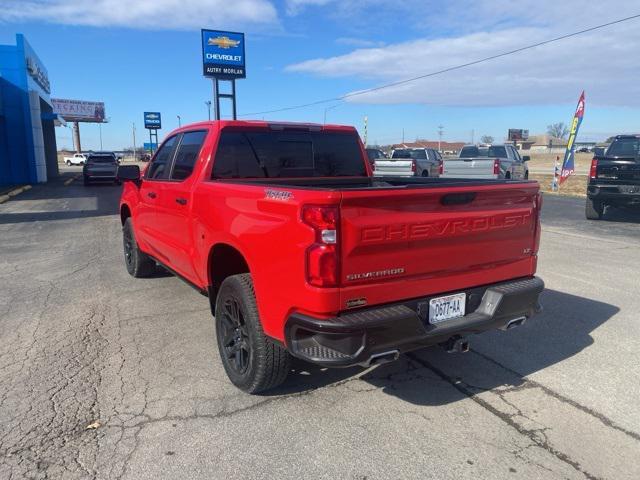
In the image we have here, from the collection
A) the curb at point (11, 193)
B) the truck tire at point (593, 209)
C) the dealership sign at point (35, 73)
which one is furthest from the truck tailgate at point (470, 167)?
the dealership sign at point (35, 73)

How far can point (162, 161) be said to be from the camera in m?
5.52

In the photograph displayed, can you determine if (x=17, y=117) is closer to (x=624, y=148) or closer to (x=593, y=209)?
(x=593, y=209)

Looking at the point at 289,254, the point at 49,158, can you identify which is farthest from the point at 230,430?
the point at 49,158

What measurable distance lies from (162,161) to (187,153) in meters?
0.81

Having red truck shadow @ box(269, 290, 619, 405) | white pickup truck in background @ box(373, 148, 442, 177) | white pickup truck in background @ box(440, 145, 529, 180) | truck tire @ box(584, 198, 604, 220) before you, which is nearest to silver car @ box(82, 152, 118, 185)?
white pickup truck in background @ box(373, 148, 442, 177)

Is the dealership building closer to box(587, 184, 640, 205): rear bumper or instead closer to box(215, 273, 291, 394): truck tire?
box(587, 184, 640, 205): rear bumper

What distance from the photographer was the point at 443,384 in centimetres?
380

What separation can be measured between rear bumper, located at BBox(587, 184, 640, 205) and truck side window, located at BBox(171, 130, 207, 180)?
10.4 m

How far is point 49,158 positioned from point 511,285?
3869 centimetres

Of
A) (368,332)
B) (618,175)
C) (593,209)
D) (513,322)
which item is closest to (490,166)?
(593,209)

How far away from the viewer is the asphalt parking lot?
2.85 meters

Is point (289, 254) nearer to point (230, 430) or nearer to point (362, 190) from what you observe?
point (362, 190)

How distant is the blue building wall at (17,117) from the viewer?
26297 mm

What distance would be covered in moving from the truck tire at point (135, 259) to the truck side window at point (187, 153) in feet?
6.63
